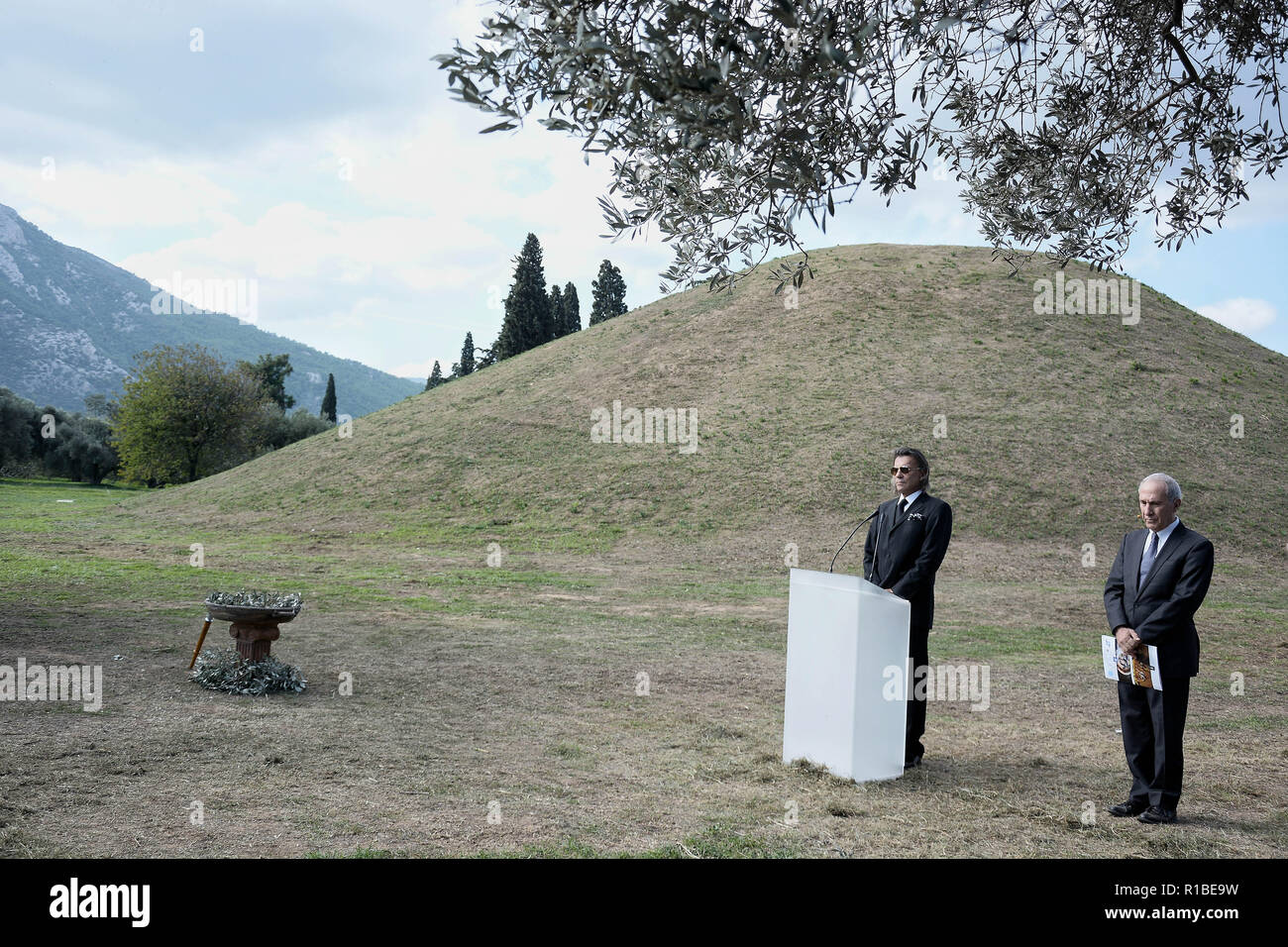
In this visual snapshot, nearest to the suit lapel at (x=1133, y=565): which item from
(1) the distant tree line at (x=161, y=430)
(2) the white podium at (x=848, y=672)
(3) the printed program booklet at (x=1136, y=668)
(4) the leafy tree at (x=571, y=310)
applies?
(3) the printed program booklet at (x=1136, y=668)

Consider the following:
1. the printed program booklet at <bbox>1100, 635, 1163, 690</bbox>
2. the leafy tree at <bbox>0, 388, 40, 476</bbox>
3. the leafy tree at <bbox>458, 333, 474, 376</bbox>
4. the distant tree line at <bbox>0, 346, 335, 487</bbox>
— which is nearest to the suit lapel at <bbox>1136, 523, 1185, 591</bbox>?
the printed program booklet at <bbox>1100, 635, 1163, 690</bbox>

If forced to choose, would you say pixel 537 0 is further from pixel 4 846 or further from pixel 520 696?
pixel 520 696

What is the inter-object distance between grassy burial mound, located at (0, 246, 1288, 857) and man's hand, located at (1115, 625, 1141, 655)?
120 centimetres

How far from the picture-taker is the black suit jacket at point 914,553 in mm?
6994

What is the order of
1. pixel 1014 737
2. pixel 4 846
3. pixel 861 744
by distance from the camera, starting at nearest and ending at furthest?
pixel 4 846
pixel 861 744
pixel 1014 737

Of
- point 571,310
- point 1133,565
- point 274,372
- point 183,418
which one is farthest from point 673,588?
point 274,372

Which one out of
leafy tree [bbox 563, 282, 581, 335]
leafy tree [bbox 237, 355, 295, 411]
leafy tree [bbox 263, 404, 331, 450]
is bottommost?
leafy tree [bbox 263, 404, 331, 450]

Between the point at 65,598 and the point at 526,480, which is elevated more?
the point at 526,480

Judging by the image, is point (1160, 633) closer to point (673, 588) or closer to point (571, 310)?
point (673, 588)

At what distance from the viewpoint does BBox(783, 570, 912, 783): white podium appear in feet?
21.4

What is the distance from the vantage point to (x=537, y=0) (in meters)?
5.36

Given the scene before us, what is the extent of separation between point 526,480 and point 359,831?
2962 cm

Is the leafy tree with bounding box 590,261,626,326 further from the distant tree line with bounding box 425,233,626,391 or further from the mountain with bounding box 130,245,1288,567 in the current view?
the mountain with bounding box 130,245,1288,567

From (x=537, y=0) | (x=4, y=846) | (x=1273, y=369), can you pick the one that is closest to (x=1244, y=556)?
(x=1273, y=369)
